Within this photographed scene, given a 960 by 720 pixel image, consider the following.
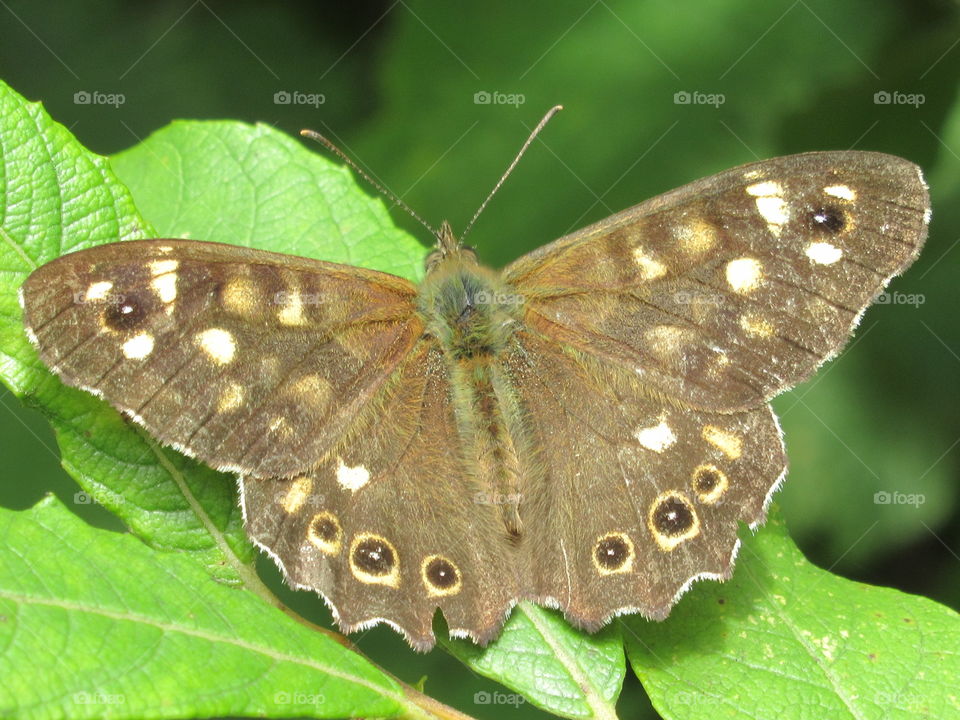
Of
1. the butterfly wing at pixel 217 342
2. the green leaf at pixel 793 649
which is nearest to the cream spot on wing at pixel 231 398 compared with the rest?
the butterfly wing at pixel 217 342

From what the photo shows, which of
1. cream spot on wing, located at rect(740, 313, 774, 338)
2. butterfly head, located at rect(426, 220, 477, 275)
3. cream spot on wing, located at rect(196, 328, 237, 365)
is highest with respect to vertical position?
butterfly head, located at rect(426, 220, 477, 275)

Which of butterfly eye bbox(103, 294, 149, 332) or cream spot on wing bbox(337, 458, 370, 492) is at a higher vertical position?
butterfly eye bbox(103, 294, 149, 332)

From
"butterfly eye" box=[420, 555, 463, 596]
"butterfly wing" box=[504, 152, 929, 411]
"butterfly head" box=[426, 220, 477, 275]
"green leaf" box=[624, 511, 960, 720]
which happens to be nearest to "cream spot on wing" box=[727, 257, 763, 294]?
"butterfly wing" box=[504, 152, 929, 411]

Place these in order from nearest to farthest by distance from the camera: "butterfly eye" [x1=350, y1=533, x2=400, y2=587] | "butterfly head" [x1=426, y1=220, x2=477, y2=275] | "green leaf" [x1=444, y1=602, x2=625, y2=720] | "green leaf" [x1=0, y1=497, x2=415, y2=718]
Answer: "green leaf" [x1=0, y1=497, x2=415, y2=718]
"green leaf" [x1=444, y1=602, x2=625, y2=720]
"butterfly eye" [x1=350, y1=533, x2=400, y2=587]
"butterfly head" [x1=426, y1=220, x2=477, y2=275]

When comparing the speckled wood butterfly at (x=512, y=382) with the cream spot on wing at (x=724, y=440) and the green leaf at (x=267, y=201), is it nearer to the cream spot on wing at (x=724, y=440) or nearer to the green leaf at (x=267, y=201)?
the cream spot on wing at (x=724, y=440)

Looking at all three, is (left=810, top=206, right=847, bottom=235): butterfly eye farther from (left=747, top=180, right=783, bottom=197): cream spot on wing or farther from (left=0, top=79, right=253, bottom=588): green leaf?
(left=0, top=79, right=253, bottom=588): green leaf

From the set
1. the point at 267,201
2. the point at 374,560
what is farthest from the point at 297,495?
the point at 267,201

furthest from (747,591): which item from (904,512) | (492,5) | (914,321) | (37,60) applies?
(37,60)

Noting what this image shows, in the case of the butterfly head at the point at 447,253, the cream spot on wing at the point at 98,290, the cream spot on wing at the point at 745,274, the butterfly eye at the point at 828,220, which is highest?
the butterfly eye at the point at 828,220
